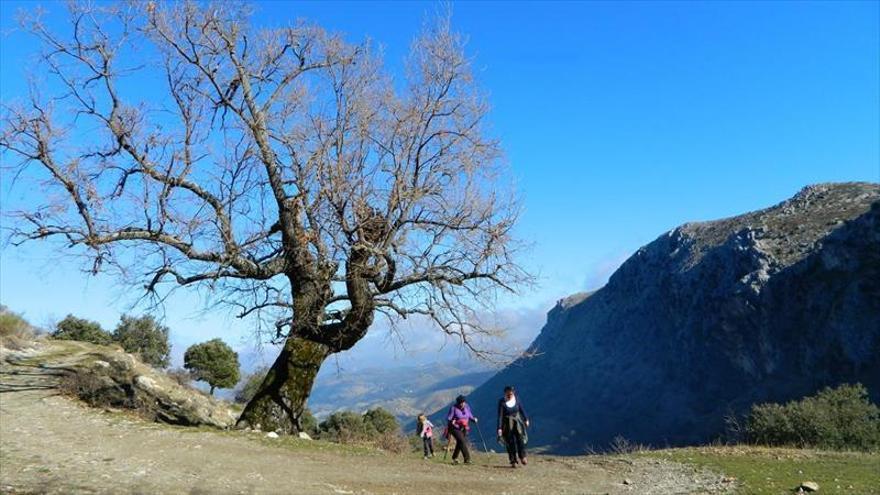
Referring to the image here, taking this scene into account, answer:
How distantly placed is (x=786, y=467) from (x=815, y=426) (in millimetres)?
12077

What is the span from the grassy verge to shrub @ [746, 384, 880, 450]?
17.3ft

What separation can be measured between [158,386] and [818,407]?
83.5 feet

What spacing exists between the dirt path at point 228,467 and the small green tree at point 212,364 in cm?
3047

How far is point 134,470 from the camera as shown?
34.2ft

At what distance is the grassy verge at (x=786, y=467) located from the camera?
11539 mm

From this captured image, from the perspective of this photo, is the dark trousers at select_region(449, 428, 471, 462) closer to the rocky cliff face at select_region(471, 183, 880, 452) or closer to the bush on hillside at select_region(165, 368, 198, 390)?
the bush on hillside at select_region(165, 368, 198, 390)

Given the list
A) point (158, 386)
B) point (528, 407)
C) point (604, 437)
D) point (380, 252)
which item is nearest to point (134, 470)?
point (380, 252)

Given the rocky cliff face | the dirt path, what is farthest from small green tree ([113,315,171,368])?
the rocky cliff face

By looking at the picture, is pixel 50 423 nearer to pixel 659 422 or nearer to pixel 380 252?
pixel 380 252

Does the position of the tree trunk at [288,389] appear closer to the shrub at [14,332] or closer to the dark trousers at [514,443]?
the dark trousers at [514,443]

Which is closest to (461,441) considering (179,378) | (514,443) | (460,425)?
(460,425)

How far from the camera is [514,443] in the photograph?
14328 millimetres

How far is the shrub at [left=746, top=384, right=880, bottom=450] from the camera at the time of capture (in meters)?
23.7

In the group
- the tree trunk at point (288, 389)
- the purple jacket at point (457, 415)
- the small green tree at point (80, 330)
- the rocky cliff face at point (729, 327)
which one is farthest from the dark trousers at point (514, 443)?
the rocky cliff face at point (729, 327)
